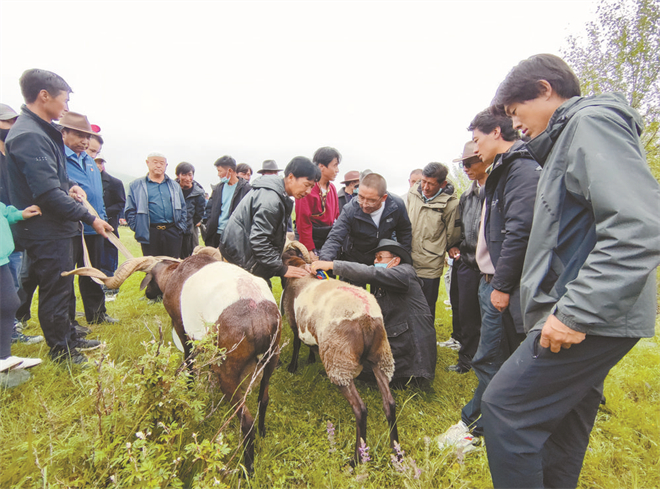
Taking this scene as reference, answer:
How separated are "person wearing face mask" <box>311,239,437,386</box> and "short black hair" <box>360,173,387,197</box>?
2.20ft

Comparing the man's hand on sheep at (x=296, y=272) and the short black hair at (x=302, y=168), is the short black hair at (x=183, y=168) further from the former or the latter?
the man's hand on sheep at (x=296, y=272)

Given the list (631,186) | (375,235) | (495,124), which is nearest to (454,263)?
(375,235)

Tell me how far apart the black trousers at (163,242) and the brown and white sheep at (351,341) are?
3839 millimetres

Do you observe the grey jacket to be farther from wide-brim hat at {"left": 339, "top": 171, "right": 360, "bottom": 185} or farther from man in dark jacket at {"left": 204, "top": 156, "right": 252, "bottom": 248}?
wide-brim hat at {"left": 339, "top": 171, "right": 360, "bottom": 185}

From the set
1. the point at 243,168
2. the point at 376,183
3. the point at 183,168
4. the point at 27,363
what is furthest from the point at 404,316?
the point at 183,168

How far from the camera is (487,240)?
233 centimetres

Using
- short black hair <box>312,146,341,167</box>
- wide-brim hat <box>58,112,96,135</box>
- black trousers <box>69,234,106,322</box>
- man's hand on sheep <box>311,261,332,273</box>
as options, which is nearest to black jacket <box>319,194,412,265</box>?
man's hand on sheep <box>311,261,332,273</box>

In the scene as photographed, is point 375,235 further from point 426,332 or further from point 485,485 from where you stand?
point 485,485

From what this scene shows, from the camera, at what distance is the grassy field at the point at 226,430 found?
1510 mm

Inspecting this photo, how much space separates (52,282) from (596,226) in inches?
159

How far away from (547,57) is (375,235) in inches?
94.9

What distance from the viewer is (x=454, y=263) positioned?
156 inches

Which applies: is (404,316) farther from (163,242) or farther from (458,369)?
(163,242)

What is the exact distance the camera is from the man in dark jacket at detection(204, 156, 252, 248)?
5562mm
